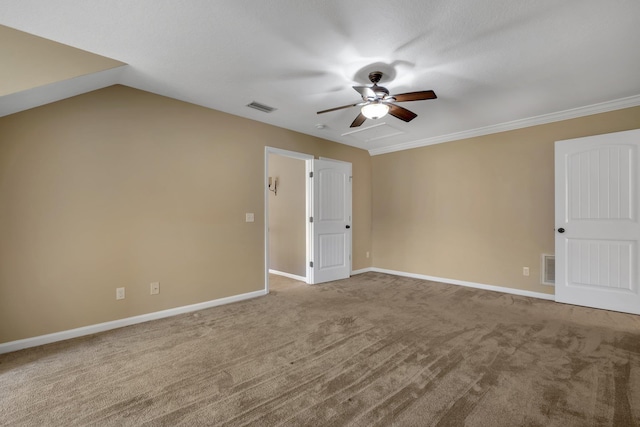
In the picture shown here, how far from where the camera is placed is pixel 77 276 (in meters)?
2.66

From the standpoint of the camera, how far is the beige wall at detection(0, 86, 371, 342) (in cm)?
243

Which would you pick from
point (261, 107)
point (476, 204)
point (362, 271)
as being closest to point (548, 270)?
point (476, 204)

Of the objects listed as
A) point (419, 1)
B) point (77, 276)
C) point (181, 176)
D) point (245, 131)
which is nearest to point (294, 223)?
point (245, 131)

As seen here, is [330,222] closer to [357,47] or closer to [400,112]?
[400,112]

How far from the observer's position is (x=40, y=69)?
2.09m

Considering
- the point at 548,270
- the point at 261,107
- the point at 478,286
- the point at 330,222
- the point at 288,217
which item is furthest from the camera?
the point at 288,217

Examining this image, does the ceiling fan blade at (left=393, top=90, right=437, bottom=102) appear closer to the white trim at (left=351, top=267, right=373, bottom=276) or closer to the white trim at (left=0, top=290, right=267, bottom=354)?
the white trim at (left=0, top=290, right=267, bottom=354)

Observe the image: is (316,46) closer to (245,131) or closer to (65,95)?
(245,131)

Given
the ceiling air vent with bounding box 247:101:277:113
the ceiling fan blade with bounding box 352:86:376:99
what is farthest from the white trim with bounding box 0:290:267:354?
the ceiling fan blade with bounding box 352:86:376:99

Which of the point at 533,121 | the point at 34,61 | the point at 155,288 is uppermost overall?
the point at 533,121

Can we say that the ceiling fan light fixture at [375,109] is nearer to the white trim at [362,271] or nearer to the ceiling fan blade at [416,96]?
the ceiling fan blade at [416,96]

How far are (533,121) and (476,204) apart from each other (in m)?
1.37

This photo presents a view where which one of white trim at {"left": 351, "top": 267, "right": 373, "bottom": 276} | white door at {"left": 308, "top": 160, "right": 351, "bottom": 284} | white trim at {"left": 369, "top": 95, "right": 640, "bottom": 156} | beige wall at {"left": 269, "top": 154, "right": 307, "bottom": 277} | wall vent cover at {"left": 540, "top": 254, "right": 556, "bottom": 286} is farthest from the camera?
white trim at {"left": 351, "top": 267, "right": 373, "bottom": 276}

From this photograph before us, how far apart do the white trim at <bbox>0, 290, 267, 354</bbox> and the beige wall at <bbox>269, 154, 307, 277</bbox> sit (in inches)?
62.5
